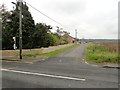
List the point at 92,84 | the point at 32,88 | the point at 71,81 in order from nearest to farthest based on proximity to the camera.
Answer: the point at 32,88, the point at 92,84, the point at 71,81

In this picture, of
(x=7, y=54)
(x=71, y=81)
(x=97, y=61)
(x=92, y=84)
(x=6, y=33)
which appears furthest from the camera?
(x=6, y=33)

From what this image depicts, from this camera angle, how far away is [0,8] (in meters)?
44.9

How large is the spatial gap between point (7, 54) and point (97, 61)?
39.1 ft

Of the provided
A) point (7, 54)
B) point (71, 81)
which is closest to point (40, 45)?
point (7, 54)

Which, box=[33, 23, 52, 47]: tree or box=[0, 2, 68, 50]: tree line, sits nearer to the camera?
box=[0, 2, 68, 50]: tree line

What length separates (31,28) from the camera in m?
31.1

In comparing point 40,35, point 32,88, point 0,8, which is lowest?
point 32,88

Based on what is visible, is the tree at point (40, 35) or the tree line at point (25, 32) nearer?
the tree line at point (25, 32)

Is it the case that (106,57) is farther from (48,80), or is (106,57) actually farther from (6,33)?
(6,33)

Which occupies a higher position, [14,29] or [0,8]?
A: [0,8]

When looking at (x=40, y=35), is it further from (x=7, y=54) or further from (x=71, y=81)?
(x=71, y=81)

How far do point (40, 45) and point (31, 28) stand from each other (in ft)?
10.6

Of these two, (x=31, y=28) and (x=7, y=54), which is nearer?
(x=7, y=54)

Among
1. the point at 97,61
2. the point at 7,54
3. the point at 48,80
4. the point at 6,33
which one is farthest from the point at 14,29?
the point at 48,80
